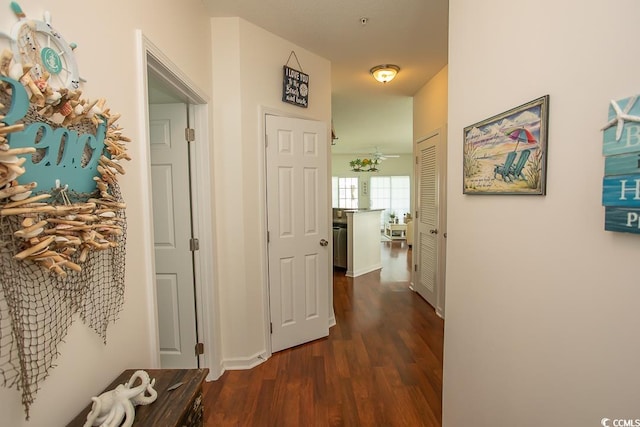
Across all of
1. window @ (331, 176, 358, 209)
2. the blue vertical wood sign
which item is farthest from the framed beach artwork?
window @ (331, 176, 358, 209)

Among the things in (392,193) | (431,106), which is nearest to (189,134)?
(431,106)

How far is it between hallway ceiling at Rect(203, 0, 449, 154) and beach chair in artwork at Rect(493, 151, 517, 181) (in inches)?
62.8

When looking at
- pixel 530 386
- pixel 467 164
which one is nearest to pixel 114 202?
pixel 467 164

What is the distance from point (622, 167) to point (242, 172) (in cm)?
214

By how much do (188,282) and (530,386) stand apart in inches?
82.0

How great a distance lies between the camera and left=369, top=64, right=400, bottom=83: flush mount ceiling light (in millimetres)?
3158

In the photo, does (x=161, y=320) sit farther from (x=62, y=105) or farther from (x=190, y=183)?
(x=62, y=105)

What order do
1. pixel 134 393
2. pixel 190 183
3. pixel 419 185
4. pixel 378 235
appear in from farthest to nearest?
pixel 378 235 < pixel 419 185 < pixel 190 183 < pixel 134 393

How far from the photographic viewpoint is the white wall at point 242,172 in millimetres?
2295

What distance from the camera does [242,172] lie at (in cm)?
236

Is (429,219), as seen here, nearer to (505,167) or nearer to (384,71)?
(384,71)

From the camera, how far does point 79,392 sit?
941mm

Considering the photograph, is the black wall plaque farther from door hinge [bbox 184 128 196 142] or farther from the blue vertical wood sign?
the blue vertical wood sign

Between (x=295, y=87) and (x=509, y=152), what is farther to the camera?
(x=295, y=87)
